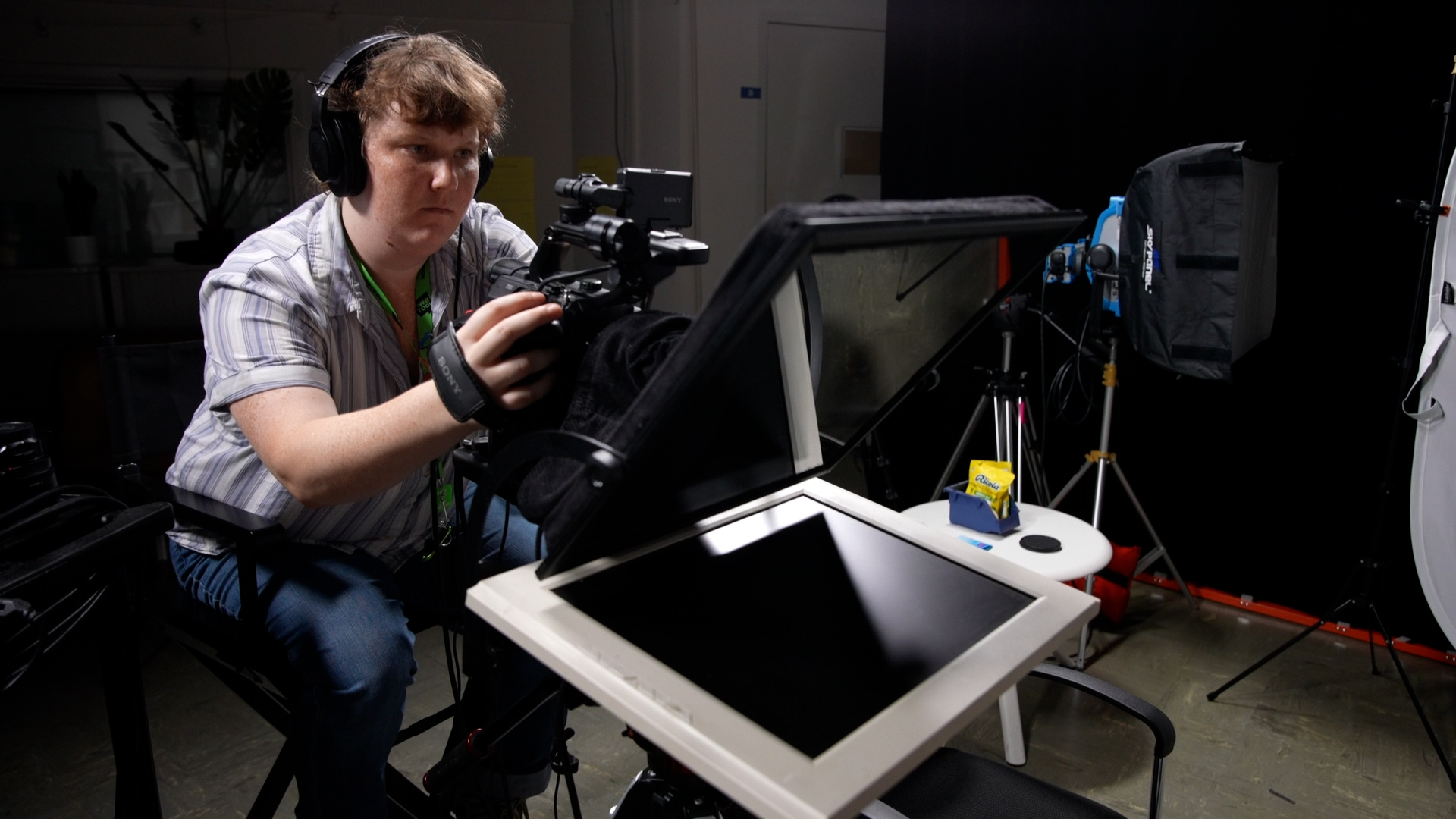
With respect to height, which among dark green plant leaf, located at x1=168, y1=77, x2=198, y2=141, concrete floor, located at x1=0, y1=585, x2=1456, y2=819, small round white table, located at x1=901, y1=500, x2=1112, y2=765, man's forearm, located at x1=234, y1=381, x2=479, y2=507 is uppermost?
dark green plant leaf, located at x1=168, y1=77, x2=198, y2=141

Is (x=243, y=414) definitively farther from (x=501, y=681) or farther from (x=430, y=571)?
(x=501, y=681)

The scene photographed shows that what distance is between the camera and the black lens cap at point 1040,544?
215cm

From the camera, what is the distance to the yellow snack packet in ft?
7.35

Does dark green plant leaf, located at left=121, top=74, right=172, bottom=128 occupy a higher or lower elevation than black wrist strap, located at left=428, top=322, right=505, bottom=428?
higher

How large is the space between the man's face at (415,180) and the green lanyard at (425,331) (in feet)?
0.24

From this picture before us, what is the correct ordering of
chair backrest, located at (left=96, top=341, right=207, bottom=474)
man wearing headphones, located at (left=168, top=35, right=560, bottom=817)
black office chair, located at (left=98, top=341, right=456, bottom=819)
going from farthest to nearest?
chair backrest, located at (left=96, top=341, right=207, bottom=474) < black office chair, located at (left=98, top=341, right=456, bottom=819) < man wearing headphones, located at (left=168, top=35, right=560, bottom=817)

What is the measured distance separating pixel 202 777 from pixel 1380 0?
347 centimetres

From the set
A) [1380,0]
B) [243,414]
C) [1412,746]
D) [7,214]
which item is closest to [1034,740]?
[1412,746]

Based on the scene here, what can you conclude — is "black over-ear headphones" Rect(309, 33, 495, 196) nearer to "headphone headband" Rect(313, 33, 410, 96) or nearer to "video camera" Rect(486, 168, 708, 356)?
"headphone headband" Rect(313, 33, 410, 96)

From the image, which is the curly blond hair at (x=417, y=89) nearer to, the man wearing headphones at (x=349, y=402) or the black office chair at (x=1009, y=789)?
the man wearing headphones at (x=349, y=402)

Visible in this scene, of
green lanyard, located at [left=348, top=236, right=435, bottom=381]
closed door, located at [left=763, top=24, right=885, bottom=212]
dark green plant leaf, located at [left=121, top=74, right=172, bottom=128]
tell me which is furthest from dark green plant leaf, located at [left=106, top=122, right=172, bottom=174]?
green lanyard, located at [left=348, top=236, right=435, bottom=381]

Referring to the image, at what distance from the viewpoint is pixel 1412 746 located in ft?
6.97

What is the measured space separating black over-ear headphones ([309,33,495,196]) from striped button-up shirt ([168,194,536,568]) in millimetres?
102

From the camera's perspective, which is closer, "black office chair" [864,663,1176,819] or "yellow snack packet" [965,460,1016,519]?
"black office chair" [864,663,1176,819]
